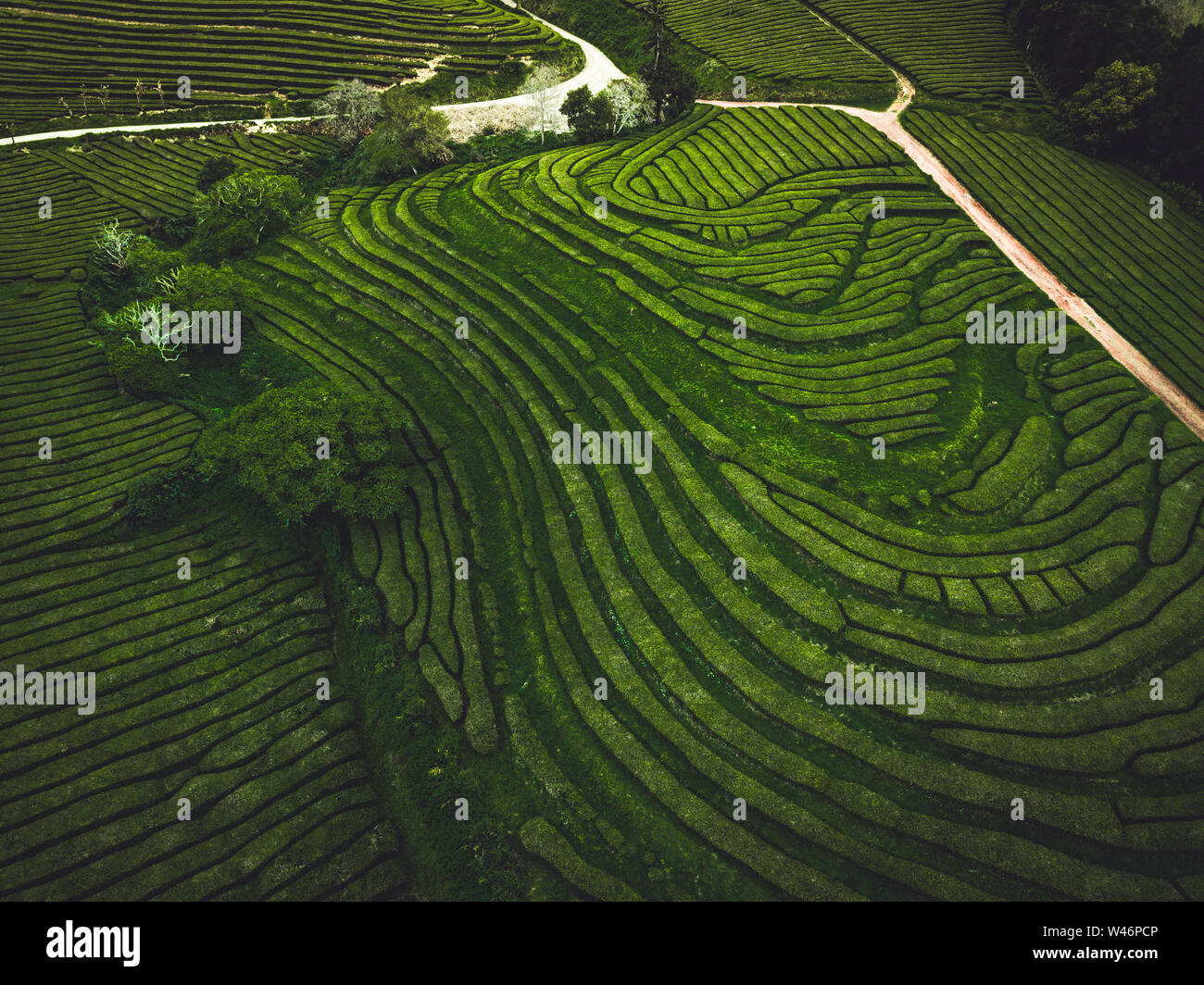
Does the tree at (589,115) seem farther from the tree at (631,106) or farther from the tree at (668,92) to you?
the tree at (668,92)

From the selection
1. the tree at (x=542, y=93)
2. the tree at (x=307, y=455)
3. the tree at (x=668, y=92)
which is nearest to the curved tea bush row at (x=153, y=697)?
the tree at (x=307, y=455)

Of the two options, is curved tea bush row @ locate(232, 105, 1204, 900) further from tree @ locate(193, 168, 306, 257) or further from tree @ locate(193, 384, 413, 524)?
tree @ locate(193, 168, 306, 257)

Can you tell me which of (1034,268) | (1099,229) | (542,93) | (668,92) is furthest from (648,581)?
(668,92)

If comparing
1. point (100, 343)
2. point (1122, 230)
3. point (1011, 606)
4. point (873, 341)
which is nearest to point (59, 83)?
point (100, 343)

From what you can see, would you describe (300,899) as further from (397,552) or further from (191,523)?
(191,523)

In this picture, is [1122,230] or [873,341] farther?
[1122,230]

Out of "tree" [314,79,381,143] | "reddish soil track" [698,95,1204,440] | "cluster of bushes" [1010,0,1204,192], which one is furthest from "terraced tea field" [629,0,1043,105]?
"tree" [314,79,381,143]
